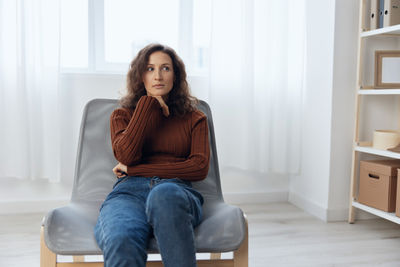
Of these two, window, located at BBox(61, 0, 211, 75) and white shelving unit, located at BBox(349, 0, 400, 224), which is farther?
window, located at BBox(61, 0, 211, 75)

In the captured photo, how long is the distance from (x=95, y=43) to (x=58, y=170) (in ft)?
2.78

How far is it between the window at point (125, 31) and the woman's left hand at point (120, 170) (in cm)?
140

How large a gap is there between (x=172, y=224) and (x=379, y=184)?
1612mm

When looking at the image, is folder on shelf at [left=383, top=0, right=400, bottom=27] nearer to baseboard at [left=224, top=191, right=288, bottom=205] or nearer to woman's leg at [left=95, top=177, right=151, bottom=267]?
baseboard at [left=224, top=191, right=288, bottom=205]

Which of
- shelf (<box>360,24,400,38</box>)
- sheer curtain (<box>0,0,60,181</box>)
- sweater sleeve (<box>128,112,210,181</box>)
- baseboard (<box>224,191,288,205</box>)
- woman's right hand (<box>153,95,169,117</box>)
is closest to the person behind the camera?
sweater sleeve (<box>128,112,210,181</box>)

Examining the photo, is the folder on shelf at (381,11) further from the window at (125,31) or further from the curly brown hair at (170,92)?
the curly brown hair at (170,92)

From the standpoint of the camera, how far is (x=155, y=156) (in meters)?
1.55

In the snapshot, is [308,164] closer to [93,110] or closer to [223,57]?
[223,57]

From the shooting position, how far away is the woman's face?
1.63 m

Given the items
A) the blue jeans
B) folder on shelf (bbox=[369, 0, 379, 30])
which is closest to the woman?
the blue jeans

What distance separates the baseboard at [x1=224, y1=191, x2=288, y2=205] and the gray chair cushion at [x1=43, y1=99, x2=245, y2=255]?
1304mm

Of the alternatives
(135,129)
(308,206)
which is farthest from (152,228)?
(308,206)

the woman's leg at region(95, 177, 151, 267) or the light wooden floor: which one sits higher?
the woman's leg at region(95, 177, 151, 267)

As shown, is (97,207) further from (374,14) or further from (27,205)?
(374,14)
